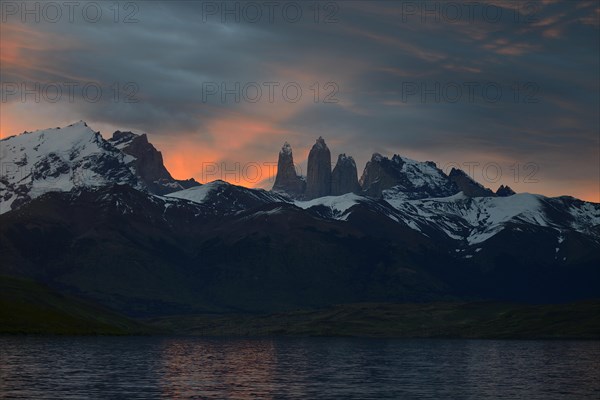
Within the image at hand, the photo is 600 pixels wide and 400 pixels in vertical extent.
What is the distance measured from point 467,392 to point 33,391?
68936mm

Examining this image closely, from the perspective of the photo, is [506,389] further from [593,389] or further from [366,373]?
[366,373]

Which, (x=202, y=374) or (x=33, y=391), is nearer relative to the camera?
(x=33, y=391)

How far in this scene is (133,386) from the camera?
15488 cm

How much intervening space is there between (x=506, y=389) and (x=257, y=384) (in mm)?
42873

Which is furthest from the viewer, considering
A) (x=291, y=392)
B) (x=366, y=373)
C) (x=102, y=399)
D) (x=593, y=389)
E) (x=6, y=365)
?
(x=366, y=373)

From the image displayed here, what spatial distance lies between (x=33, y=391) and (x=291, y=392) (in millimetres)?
39055

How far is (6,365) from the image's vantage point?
182875mm

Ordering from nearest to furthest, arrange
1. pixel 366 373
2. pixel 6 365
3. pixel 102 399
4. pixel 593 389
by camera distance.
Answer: pixel 102 399 → pixel 593 389 → pixel 6 365 → pixel 366 373

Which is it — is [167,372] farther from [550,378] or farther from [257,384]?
[550,378]

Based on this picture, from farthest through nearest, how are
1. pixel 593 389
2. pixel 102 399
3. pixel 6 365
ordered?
pixel 6 365, pixel 593 389, pixel 102 399

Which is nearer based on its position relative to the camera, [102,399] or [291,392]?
[102,399]

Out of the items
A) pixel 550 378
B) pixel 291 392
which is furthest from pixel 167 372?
pixel 550 378

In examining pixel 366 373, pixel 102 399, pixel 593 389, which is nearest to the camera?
pixel 102 399

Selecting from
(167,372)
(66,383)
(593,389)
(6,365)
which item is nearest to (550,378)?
(593,389)
